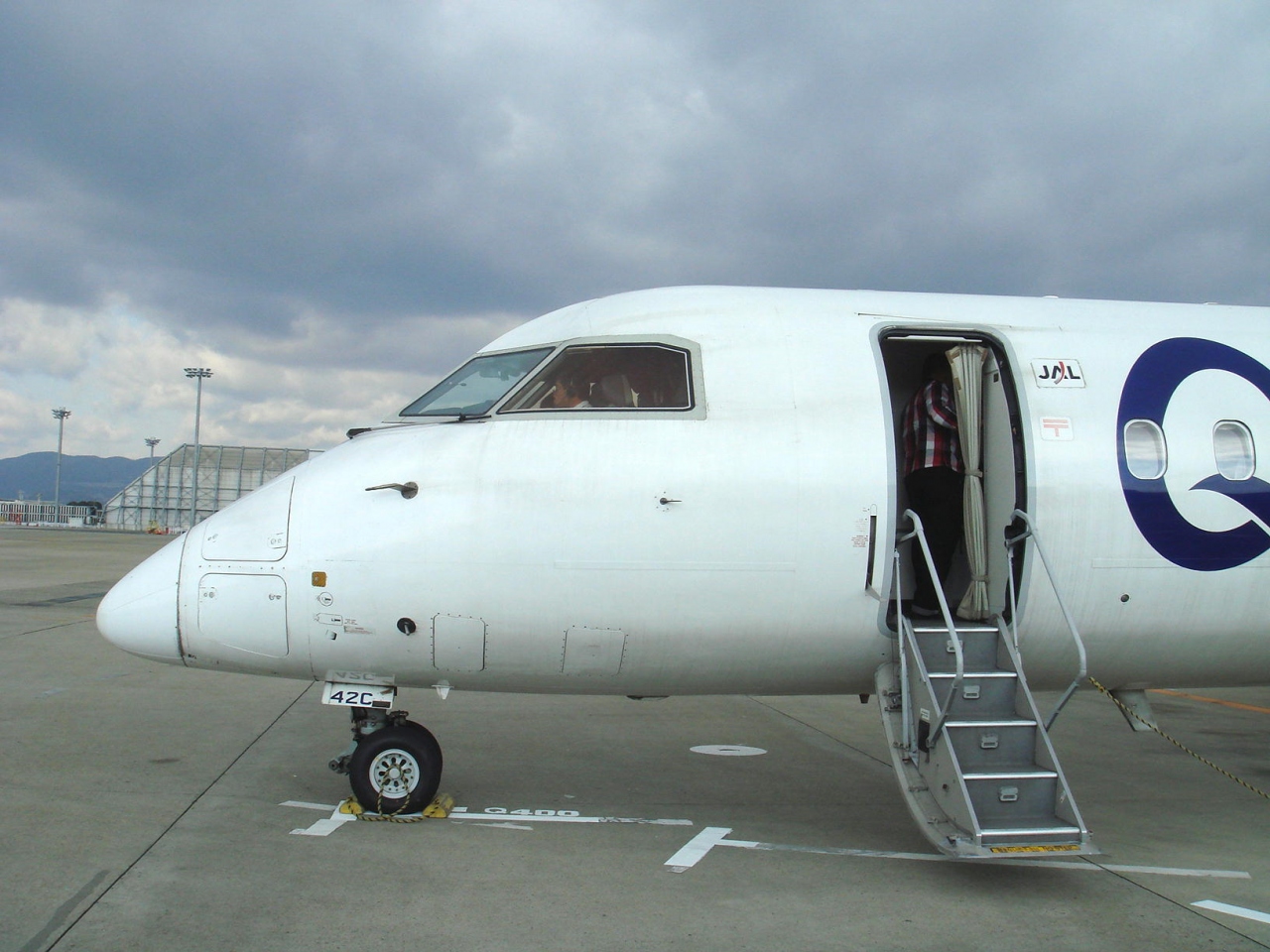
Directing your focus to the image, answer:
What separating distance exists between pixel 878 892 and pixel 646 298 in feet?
13.9

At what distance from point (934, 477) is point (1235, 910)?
313 cm

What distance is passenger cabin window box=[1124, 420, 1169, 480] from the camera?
6559 millimetres

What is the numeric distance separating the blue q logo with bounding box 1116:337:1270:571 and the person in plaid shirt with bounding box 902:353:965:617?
110 cm

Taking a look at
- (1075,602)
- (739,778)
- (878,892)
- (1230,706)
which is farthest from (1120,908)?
(1230,706)

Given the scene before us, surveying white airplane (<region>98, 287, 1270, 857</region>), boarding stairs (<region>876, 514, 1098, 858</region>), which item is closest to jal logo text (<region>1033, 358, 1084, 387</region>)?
white airplane (<region>98, 287, 1270, 857</region>)

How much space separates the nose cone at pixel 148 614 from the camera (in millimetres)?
6305

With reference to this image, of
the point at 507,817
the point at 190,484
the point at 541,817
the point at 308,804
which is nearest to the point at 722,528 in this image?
the point at 541,817

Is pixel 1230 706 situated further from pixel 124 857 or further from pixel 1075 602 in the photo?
pixel 124 857

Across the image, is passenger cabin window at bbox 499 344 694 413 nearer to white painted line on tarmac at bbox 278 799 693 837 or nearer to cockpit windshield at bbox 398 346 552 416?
cockpit windshield at bbox 398 346 552 416

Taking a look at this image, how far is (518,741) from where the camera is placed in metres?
9.41

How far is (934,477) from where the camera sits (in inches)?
269

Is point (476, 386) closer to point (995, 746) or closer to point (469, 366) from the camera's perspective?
point (469, 366)

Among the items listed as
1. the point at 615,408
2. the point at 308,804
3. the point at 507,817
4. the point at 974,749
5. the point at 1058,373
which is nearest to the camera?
the point at 974,749

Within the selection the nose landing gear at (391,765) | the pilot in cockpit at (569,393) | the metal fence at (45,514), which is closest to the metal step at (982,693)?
the pilot in cockpit at (569,393)
